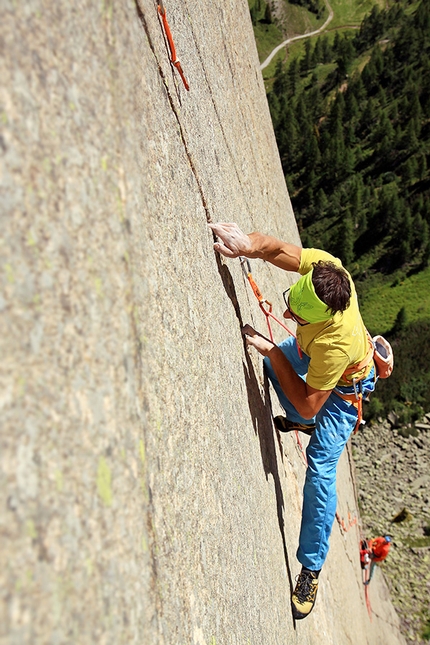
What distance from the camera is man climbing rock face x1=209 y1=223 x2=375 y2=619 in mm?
3129

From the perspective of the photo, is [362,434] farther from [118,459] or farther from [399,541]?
[118,459]

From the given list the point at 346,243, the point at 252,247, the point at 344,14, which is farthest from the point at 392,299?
the point at 344,14

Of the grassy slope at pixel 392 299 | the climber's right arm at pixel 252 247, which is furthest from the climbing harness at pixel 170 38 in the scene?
the grassy slope at pixel 392 299

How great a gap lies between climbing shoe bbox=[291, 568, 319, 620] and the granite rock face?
712 mm

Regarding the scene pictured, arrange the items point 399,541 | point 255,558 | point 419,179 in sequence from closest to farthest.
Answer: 1. point 255,558
2. point 399,541
3. point 419,179

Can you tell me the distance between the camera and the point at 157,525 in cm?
159

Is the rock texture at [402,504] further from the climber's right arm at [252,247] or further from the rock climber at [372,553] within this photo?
the climber's right arm at [252,247]

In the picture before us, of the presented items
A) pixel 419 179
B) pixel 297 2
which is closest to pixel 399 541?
pixel 419 179

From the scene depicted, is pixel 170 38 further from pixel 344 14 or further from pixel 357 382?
pixel 344 14

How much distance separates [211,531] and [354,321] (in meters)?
1.71

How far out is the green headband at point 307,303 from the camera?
10.2ft

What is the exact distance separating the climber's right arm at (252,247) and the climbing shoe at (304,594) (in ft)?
6.75

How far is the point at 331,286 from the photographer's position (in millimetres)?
3115

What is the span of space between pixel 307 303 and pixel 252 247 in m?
0.43
